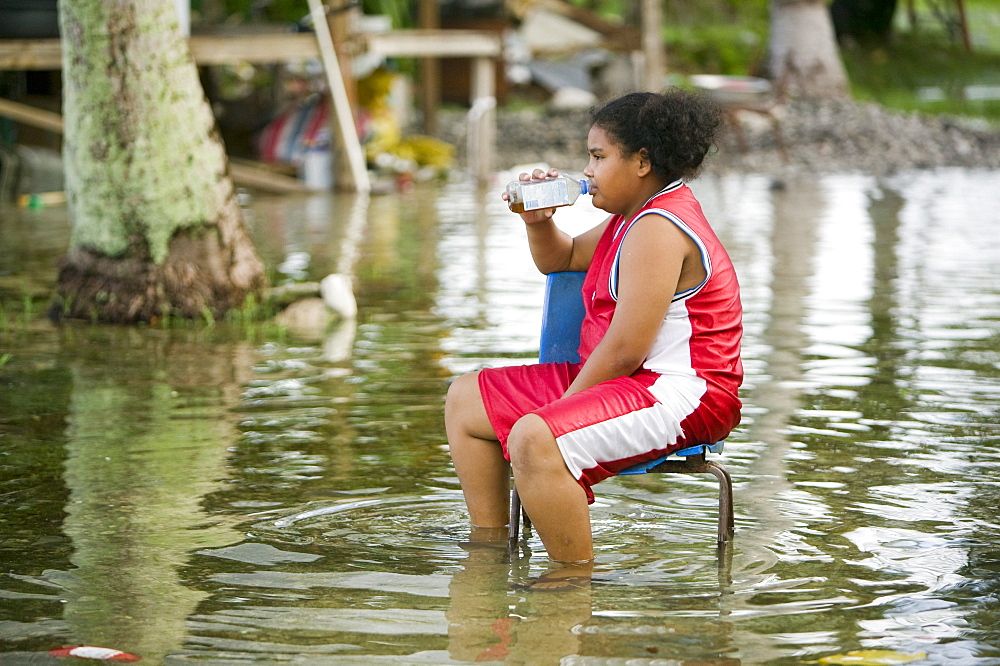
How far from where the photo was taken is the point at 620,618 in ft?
11.1

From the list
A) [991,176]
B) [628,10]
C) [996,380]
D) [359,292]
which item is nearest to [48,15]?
[359,292]

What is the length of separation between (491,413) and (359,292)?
5.16 m

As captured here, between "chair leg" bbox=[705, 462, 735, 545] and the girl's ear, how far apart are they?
2.62 ft

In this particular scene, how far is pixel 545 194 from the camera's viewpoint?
3836 millimetres

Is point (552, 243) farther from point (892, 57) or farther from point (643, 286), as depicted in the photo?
point (892, 57)

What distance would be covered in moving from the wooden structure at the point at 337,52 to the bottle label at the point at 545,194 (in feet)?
31.2

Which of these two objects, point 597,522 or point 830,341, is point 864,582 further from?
point 830,341

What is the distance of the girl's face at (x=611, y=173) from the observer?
12.5 ft

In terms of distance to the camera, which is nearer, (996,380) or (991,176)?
(996,380)

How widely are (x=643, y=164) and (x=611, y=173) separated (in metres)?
0.09

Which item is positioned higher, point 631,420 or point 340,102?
point 340,102

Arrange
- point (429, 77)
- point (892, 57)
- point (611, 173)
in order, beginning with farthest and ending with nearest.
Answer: point (892, 57) < point (429, 77) < point (611, 173)

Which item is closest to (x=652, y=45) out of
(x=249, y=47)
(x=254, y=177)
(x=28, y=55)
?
(x=254, y=177)

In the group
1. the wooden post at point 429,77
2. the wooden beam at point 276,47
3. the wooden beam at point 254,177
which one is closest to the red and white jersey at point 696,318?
the wooden beam at point 276,47
